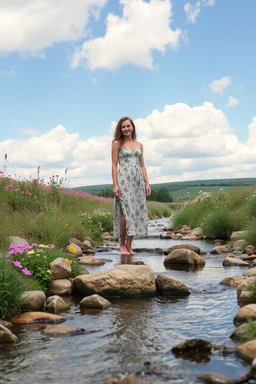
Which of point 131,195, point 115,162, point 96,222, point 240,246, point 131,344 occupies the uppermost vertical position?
point 115,162

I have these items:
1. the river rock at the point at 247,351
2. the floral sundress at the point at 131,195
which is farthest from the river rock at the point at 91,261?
the river rock at the point at 247,351

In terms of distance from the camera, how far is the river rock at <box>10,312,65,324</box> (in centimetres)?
446

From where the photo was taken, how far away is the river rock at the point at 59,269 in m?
6.01

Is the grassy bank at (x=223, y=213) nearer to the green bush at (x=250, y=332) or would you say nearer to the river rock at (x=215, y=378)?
the green bush at (x=250, y=332)

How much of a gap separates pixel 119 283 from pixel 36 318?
4.57ft

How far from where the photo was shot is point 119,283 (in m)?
5.64

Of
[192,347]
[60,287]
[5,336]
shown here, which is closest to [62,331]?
[5,336]

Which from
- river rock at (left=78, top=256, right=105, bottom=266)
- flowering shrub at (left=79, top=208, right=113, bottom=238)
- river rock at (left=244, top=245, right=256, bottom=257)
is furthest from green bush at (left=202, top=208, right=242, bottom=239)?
river rock at (left=78, top=256, right=105, bottom=266)

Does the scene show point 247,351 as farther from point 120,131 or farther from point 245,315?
point 120,131

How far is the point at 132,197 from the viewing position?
905cm

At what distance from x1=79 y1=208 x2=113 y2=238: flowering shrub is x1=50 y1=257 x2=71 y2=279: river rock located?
24.2 feet

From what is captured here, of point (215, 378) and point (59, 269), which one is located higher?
point (59, 269)

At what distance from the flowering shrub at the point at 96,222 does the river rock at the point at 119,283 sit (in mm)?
7815

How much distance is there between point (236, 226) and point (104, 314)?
996 cm
